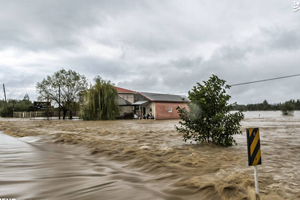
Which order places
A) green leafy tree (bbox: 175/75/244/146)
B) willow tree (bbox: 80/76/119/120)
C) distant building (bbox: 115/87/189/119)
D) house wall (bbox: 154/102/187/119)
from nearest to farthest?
green leafy tree (bbox: 175/75/244/146) → willow tree (bbox: 80/76/119/120) → house wall (bbox: 154/102/187/119) → distant building (bbox: 115/87/189/119)

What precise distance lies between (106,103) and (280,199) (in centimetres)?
3329

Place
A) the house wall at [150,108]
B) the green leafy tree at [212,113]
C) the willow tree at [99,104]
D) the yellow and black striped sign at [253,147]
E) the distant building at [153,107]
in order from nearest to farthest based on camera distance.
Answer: the yellow and black striped sign at [253,147] → the green leafy tree at [212,113] → the willow tree at [99,104] → the distant building at [153,107] → the house wall at [150,108]

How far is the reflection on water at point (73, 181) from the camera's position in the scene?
10.7ft

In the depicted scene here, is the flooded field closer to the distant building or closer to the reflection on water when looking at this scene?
the reflection on water

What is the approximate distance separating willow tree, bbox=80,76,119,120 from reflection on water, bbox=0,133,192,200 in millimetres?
29419

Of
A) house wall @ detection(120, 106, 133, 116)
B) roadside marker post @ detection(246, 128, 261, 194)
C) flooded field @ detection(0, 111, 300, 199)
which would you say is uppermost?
house wall @ detection(120, 106, 133, 116)

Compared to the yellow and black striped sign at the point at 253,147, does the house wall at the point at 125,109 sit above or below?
above

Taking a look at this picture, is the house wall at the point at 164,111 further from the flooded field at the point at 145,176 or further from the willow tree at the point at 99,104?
the flooded field at the point at 145,176

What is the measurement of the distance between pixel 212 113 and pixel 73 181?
6.01 meters

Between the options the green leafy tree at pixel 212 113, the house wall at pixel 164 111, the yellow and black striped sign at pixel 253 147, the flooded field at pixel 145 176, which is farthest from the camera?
the house wall at pixel 164 111

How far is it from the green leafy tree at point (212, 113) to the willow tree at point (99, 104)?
27919 millimetres

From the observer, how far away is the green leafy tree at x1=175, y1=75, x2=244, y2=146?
8.00 m

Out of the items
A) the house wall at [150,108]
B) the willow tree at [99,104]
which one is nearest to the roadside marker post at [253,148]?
the willow tree at [99,104]

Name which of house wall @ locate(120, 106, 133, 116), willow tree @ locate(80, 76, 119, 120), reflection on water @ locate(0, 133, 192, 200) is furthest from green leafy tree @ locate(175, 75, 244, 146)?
house wall @ locate(120, 106, 133, 116)
